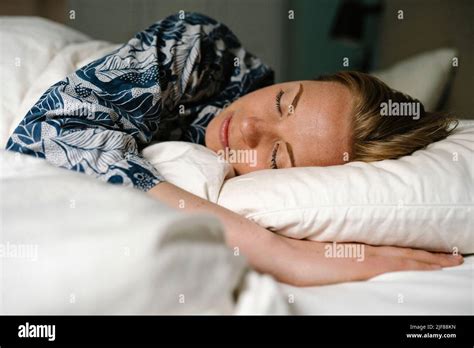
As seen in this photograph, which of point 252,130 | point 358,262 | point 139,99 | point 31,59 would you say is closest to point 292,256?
point 358,262

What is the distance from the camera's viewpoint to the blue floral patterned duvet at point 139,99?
91cm

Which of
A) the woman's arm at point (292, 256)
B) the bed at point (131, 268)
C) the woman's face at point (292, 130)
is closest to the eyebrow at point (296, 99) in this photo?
the woman's face at point (292, 130)

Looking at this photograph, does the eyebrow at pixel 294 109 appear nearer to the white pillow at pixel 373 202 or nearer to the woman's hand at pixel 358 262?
the white pillow at pixel 373 202

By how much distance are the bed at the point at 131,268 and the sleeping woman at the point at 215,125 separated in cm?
10

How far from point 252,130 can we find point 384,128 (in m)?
0.27

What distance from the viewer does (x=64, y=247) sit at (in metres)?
0.58

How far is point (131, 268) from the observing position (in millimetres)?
554

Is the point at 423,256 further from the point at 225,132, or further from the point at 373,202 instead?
the point at 225,132

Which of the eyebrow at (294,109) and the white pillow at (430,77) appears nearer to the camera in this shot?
the eyebrow at (294,109)

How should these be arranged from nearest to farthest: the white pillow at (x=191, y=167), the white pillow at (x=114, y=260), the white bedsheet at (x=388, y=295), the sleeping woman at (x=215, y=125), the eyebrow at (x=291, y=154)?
the white pillow at (x=114, y=260), the white bedsheet at (x=388, y=295), the sleeping woman at (x=215, y=125), the white pillow at (x=191, y=167), the eyebrow at (x=291, y=154)
